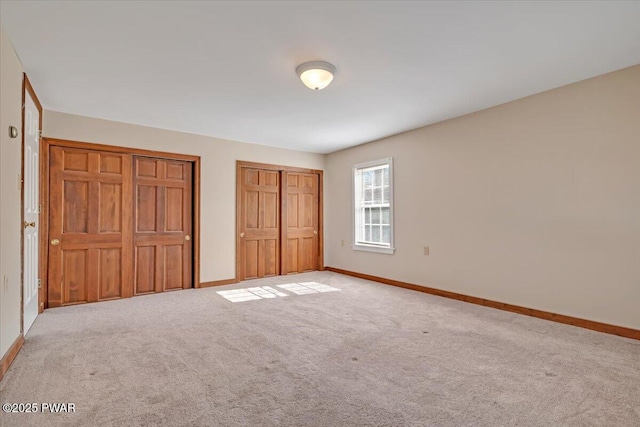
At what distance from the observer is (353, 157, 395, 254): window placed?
5.46m

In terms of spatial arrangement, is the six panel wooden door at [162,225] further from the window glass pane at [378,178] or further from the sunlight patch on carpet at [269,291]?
the window glass pane at [378,178]

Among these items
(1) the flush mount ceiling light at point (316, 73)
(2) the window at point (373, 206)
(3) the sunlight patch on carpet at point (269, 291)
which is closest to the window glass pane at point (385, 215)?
(2) the window at point (373, 206)

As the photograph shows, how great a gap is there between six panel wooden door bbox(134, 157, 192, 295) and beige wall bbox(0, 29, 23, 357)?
185 centimetres

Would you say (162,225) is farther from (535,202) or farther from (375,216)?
(535,202)

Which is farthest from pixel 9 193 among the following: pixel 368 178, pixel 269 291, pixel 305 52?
pixel 368 178

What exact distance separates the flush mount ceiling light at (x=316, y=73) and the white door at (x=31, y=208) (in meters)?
2.65

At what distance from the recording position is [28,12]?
7.14ft

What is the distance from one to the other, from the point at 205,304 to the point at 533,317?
389cm

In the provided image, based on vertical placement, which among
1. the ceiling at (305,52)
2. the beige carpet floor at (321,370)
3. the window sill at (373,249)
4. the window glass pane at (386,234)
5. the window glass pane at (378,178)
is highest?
the ceiling at (305,52)

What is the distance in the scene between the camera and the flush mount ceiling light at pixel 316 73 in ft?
9.36

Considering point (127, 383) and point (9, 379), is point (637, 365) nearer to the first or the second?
point (127, 383)

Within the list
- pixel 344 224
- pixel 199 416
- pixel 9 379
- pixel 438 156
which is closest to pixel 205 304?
pixel 9 379

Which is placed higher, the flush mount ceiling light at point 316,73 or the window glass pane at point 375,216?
the flush mount ceiling light at point 316,73

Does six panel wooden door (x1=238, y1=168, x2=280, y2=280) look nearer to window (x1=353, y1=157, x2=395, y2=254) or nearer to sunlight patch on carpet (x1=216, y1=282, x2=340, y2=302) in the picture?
sunlight patch on carpet (x1=216, y1=282, x2=340, y2=302)
